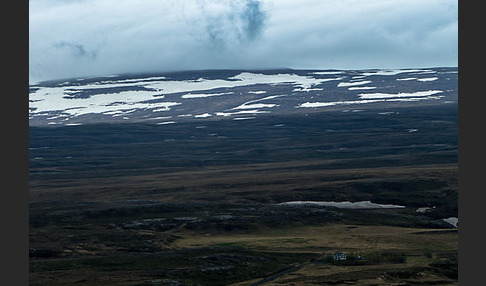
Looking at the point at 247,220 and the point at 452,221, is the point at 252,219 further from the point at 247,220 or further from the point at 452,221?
the point at 452,221

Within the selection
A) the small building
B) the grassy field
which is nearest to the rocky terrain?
the grassy field

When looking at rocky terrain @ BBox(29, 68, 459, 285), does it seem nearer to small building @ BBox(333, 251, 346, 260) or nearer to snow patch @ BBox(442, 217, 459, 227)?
snow patch @ BBox(442, 217, 459, 227)

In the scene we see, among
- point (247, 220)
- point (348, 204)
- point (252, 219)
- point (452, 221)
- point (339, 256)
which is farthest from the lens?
point (348, 204)

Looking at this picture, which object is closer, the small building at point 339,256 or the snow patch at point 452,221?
the small building at point 339,256

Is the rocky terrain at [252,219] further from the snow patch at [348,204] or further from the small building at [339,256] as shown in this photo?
the small building at [339,256]

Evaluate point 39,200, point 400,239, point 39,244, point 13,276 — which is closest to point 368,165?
point 39,200

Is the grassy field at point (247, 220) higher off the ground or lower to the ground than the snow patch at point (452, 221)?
higher

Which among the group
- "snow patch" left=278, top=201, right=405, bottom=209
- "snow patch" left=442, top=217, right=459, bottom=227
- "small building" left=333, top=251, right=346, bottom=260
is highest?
"small building" left=333, top=251, right=346, bottom=260

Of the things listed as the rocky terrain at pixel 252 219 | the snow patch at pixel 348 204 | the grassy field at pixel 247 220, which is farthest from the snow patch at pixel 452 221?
the snow patch at pixel 348 204

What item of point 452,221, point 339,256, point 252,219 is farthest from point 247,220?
point 339,256

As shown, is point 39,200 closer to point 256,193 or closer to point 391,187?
point 256,193

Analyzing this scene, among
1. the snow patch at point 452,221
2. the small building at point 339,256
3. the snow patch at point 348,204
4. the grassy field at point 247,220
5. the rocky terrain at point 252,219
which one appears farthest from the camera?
the snow patch at point 348,204
